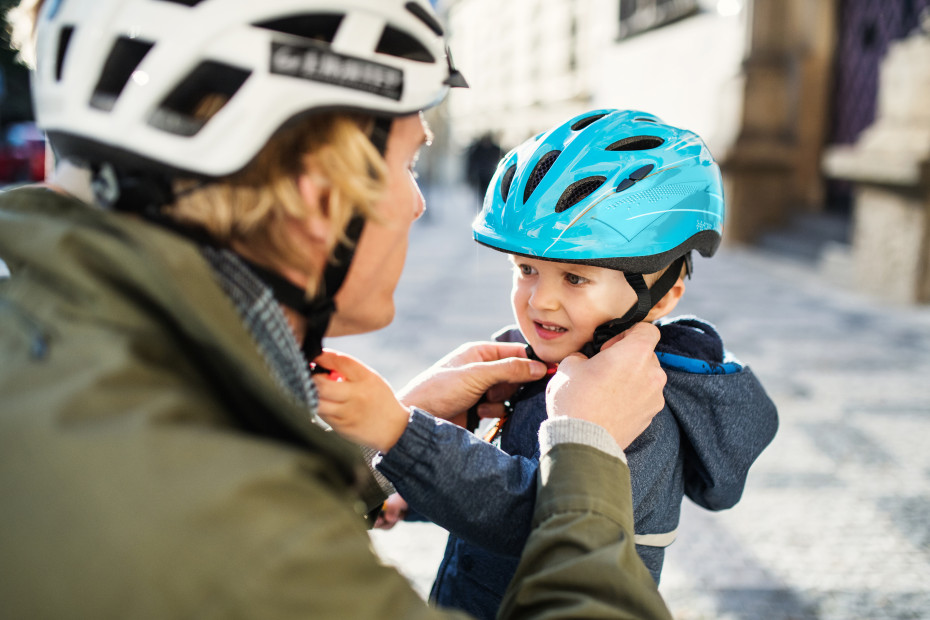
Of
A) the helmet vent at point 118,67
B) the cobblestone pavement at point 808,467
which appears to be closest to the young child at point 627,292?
the helmet vent at point 118,67

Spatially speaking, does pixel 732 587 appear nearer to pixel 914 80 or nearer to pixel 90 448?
pixel 90 448

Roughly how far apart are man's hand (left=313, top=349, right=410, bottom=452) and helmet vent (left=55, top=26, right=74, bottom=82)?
577 millimetres

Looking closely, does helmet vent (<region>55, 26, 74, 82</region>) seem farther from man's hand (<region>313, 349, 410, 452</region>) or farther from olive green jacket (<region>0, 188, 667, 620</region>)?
man's hand (<region>313, 349, 410, 452</region>)

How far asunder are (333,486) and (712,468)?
3.15ft

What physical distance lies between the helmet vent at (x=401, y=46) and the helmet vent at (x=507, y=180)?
26.6 inches

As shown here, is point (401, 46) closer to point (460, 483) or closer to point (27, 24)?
point (27, 24)

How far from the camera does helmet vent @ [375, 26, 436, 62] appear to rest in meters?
1.17

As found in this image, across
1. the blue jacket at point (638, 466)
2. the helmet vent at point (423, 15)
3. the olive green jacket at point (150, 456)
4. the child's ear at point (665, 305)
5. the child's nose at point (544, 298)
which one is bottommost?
the blue jacket at point (638, 466)

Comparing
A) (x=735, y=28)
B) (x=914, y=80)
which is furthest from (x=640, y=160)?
(x=735, y=28)

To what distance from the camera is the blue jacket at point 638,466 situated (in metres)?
1.31

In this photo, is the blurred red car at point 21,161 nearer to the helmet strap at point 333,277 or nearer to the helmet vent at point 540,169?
the helmet vent at point 540,169

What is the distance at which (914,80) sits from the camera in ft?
23.2

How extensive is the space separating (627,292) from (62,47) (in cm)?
124

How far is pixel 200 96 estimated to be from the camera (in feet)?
3.44
